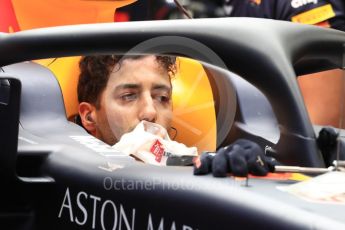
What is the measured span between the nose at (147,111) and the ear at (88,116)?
10 centimetres

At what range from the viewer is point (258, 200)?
571 mm

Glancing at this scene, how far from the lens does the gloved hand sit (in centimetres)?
62

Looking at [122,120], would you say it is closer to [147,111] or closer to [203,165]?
[147,111]

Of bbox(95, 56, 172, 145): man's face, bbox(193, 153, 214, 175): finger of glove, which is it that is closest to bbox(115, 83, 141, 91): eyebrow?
bbox(95, 56, 172, 145): man's face

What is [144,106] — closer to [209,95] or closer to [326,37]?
[209,95]

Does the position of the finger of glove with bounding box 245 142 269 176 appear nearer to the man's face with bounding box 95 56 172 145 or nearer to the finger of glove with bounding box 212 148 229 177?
the finger of glove with bounding box 212 148 229 177

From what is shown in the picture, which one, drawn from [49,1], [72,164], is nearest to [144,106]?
[72,164]

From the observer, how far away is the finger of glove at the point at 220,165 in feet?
2.04

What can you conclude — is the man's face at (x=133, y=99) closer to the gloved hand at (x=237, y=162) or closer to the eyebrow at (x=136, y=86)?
the eyebrow at (x=136, y=86)

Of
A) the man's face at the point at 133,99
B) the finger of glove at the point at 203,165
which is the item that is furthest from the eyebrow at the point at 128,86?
the finger of glove at the point at 203,165

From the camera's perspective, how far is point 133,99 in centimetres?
96

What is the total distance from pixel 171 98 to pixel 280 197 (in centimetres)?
48

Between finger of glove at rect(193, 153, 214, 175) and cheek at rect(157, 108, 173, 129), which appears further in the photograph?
cheek at rect(157, 108, 173, 129)

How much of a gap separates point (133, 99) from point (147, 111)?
3cm
